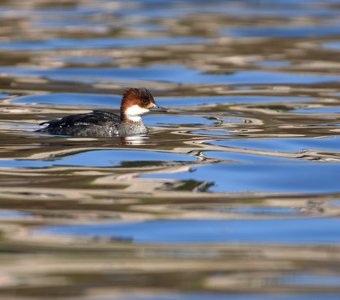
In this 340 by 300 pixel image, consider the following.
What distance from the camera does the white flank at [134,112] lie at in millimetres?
14688

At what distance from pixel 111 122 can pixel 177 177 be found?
310cm


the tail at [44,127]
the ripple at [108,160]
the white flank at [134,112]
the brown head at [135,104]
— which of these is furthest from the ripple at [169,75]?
the ripple at [108,160]

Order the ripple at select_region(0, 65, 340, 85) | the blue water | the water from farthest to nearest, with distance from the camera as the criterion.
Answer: the ripple at select_region(0, 65, 340, 85) → the blue water → the water

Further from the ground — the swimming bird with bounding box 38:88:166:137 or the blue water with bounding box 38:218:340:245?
the swimming bird with bounding box 38:88:166:137

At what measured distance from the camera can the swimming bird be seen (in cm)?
1416

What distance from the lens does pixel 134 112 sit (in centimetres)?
1477

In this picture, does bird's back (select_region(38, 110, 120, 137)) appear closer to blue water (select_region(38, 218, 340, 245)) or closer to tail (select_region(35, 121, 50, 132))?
tail (select_region(35, 121, 50, 132))

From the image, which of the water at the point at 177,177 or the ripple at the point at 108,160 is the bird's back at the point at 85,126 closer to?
the water at the point at 177,177

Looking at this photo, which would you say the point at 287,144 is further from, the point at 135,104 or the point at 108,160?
the point at 108,160

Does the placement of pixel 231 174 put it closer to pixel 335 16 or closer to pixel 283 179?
pixel 283 179

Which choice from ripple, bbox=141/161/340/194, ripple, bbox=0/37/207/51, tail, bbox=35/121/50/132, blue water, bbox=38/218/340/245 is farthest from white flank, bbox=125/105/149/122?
ripple, bbox=0/37/207/51

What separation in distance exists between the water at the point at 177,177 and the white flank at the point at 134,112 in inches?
14.2

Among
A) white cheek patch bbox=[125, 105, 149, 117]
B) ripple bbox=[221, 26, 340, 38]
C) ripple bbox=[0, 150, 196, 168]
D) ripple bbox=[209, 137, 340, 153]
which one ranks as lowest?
ripple bbox=[209, 137, 340, 153]

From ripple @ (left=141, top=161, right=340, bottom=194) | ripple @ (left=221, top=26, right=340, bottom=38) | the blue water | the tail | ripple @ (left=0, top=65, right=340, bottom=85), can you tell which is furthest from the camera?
ripple @ (left=221, top=26, right=340, bottom=38)
